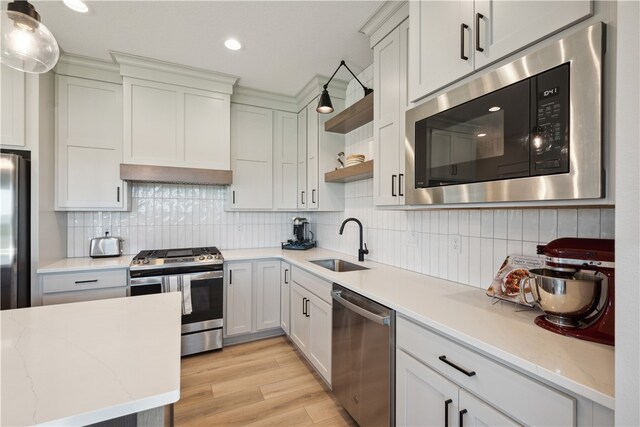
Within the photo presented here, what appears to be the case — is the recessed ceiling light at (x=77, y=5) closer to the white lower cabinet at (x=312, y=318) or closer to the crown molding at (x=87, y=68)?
the crown molding at (x=87, y=68)

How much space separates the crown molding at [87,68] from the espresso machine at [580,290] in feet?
11.3

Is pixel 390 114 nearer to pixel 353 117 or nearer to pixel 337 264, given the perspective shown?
pixel 353 117

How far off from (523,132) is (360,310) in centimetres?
110

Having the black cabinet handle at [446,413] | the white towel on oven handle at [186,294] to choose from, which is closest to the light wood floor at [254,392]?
the white towel on oven handle at [186,294]

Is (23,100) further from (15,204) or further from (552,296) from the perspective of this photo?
(552,296)

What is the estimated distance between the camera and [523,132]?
993mm

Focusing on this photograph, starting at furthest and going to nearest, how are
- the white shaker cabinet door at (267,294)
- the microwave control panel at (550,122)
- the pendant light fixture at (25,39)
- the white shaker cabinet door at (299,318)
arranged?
the white shaker cabinet door at (267,294), the white shaker cabinet door at (299,318), the pendant light fixture at (25,39), the microwave control panel at (550,122)

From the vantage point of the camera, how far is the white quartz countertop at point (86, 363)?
636 millimetres

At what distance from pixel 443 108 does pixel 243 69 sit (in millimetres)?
2054

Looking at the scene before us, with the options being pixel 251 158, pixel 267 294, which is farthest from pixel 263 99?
pixel 267 294

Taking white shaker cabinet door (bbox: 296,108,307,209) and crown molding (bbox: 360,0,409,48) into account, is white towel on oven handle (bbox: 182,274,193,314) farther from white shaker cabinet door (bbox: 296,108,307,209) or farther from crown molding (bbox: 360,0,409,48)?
crown molding (bbox: 360,0,409,48)

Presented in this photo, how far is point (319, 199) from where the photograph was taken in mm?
2889

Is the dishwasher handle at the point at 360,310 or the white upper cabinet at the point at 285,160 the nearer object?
the dishwasher handle at the point at 360,310

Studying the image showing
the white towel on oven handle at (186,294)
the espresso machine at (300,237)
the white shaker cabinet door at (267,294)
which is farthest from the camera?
the espresso machine at (300,237)
